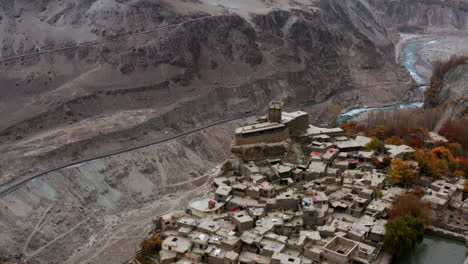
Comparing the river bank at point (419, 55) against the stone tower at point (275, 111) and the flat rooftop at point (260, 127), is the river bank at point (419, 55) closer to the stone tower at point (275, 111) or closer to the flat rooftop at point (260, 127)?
the stone tower at point (275, 111)

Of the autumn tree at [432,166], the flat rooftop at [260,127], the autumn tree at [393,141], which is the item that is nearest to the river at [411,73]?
the autumn tree at [393,141]

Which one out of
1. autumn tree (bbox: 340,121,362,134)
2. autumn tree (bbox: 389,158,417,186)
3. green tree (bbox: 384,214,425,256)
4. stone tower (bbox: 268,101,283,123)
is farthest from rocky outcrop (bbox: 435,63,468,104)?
green tree (bbox: 384,214,425,256)

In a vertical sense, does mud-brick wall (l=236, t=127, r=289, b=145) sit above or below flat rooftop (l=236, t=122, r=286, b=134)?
below

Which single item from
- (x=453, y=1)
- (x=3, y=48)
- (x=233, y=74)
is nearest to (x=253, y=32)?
(x=233, y=74)

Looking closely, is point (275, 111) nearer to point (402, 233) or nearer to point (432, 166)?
point (432, 166)

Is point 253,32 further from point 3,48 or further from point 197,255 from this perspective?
point 197,255

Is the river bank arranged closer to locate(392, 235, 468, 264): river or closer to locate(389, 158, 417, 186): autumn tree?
locate(389, 158, 417, 186): autumn tree

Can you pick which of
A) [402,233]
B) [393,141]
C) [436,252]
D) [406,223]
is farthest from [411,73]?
[402,233]

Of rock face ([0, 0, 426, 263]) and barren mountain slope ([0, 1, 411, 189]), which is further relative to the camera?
barren mountain slope ([0, 1, 411, 189])
